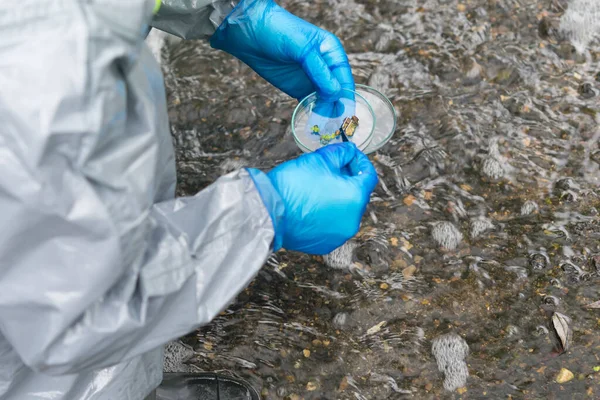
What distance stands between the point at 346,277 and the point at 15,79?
1468mm

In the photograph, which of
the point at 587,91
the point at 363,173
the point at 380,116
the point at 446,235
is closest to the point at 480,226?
the point at 446,235

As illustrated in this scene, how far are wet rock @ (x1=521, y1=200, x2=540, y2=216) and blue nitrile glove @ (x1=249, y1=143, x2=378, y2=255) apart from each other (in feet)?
2.80

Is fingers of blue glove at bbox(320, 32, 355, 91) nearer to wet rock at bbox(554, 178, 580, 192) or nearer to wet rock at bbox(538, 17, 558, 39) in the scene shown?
wet rock at bbox(554, 178, 580, 192)

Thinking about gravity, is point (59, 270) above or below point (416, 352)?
above

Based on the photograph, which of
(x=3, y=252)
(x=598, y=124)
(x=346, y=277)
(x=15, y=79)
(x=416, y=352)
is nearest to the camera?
(x=15, y=79)

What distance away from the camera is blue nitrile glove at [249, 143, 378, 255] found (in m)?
1.58

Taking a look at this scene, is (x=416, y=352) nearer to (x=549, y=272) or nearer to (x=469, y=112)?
(x=549, y=272)

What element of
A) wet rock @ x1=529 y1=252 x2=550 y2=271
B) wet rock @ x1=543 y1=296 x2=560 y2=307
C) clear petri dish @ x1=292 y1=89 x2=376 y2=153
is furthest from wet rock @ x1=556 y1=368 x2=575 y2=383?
clear petri dish @ x1=292 y1=89 x2=376 y2=153

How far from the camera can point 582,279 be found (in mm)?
2035

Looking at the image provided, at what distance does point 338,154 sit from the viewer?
1.71 metres

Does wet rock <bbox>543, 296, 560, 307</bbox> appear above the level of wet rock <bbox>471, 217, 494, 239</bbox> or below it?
below

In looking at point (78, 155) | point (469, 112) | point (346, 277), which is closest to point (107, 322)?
point (78, 155)

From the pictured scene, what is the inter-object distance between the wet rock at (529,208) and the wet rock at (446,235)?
286mm

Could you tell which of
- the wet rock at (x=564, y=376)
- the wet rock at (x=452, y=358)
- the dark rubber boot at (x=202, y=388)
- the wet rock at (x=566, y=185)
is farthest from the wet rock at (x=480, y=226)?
the dark rubber boot at (x=202, y=388)
